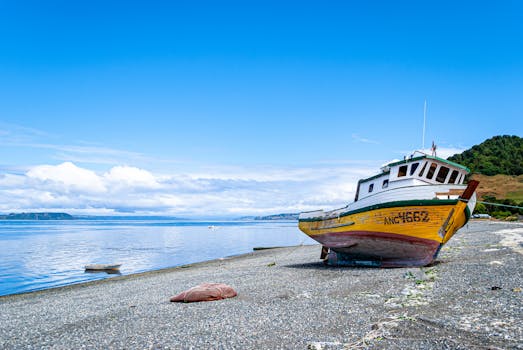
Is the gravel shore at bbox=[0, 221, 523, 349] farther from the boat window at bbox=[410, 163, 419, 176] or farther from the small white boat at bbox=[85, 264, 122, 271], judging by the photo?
the small white boat at bbox=[85, 264, 122, 271]

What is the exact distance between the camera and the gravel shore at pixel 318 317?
8.26 meters

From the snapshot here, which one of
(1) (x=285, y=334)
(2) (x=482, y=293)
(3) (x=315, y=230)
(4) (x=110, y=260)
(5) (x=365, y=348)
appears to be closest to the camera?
(5) (x=365, y=348)

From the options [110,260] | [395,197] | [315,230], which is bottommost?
[110,260]

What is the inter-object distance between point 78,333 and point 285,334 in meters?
5.76

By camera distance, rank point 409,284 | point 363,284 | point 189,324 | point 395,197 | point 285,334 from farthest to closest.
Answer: point 395,197 < point 363,284 < point 409,284 < point 189,324 < point 285,334

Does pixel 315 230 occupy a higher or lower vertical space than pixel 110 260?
higher

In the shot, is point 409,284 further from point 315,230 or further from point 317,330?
point 315,230

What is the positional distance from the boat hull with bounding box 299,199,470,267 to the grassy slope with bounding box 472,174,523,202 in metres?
86.3

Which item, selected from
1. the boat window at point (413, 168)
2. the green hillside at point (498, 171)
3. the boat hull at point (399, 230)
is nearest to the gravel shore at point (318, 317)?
the boat hull at point (399, 230)

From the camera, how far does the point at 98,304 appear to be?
15773 millimetres

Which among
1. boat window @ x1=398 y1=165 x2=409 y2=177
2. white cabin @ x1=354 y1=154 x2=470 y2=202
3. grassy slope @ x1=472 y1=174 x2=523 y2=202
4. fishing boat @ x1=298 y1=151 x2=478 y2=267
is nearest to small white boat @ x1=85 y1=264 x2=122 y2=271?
fishing boat @ x1=298 y1=151 x2=478 y2=267

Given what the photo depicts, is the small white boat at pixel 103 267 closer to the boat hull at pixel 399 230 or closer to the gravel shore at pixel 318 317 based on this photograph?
the gravel shore at pixel 318 317

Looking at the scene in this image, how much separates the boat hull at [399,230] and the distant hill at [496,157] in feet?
370

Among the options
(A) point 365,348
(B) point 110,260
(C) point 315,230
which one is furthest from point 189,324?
(B) point 110,260
